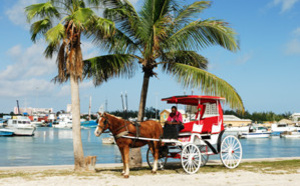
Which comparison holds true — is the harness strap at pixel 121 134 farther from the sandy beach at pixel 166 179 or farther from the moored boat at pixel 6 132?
the moored boat at pixel 6 132

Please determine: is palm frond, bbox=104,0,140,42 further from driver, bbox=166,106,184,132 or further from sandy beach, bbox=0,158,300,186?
sandy beach, bbox=0,158,300,186

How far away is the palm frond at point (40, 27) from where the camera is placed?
43.9 feet

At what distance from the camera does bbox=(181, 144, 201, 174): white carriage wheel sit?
12.2m

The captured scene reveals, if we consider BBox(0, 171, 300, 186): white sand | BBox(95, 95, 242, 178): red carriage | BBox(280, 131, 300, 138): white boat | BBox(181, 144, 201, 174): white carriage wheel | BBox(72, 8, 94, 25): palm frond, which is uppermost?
BBox(72, 8, 94, 25): palm frond

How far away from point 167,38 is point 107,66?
277 cm

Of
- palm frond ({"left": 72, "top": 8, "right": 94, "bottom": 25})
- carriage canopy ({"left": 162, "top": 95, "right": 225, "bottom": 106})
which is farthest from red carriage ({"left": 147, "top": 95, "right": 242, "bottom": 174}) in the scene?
palm frond ({"left": 72, "top": 8, "right": 94, "bottom": 25})

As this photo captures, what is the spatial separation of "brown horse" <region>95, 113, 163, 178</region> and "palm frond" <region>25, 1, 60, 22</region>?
448 cm

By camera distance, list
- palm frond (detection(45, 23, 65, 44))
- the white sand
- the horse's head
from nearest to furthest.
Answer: the white sand, the horse's head, palm frond (detection(45, 23, 65, 44))

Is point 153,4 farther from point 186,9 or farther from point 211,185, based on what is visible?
point 211,185

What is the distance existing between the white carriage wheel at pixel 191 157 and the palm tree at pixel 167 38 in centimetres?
262

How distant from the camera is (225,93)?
14.0 m

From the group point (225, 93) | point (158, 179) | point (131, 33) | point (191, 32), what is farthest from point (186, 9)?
point (158, 179)

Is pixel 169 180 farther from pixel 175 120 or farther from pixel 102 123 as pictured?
pixel 175 120

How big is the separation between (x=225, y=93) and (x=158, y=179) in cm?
473
